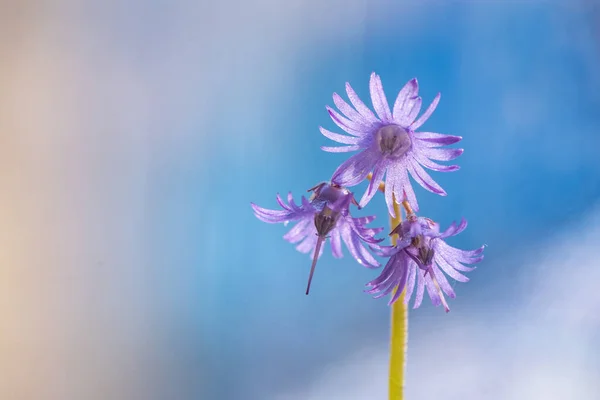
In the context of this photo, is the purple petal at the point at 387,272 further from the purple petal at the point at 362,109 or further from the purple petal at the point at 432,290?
the purple petal at the point at 362,109

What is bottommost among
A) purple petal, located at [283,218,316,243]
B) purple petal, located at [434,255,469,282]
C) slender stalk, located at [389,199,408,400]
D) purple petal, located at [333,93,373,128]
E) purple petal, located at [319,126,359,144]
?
slender stalk, located at [389,199,408,400]

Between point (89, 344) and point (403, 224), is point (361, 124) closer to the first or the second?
point (403, 224)

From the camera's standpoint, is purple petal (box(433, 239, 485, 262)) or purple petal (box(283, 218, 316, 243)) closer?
purple petal (box(433, 239, 485, 262))

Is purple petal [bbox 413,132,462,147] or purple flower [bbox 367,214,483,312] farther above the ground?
purple petal [bbox 413,132,462,147]

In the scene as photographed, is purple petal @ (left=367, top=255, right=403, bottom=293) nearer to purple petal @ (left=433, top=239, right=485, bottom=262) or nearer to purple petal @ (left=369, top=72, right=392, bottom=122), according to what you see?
purple petal @ (left=433, top=239, right=485, bottom=262)

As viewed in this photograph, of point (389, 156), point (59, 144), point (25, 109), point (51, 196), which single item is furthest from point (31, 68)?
point (389, 156)

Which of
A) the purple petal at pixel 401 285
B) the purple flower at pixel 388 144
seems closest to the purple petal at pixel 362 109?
the purple flower at pixel 388 144

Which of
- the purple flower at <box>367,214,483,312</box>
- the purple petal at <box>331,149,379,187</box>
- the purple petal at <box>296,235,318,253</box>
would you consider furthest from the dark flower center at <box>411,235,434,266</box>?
the purple petal at <box>296,235,318,253</box>

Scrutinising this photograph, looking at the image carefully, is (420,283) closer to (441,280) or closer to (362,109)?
(441,280)

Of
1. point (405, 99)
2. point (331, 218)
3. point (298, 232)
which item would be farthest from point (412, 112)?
point (298, 232)
